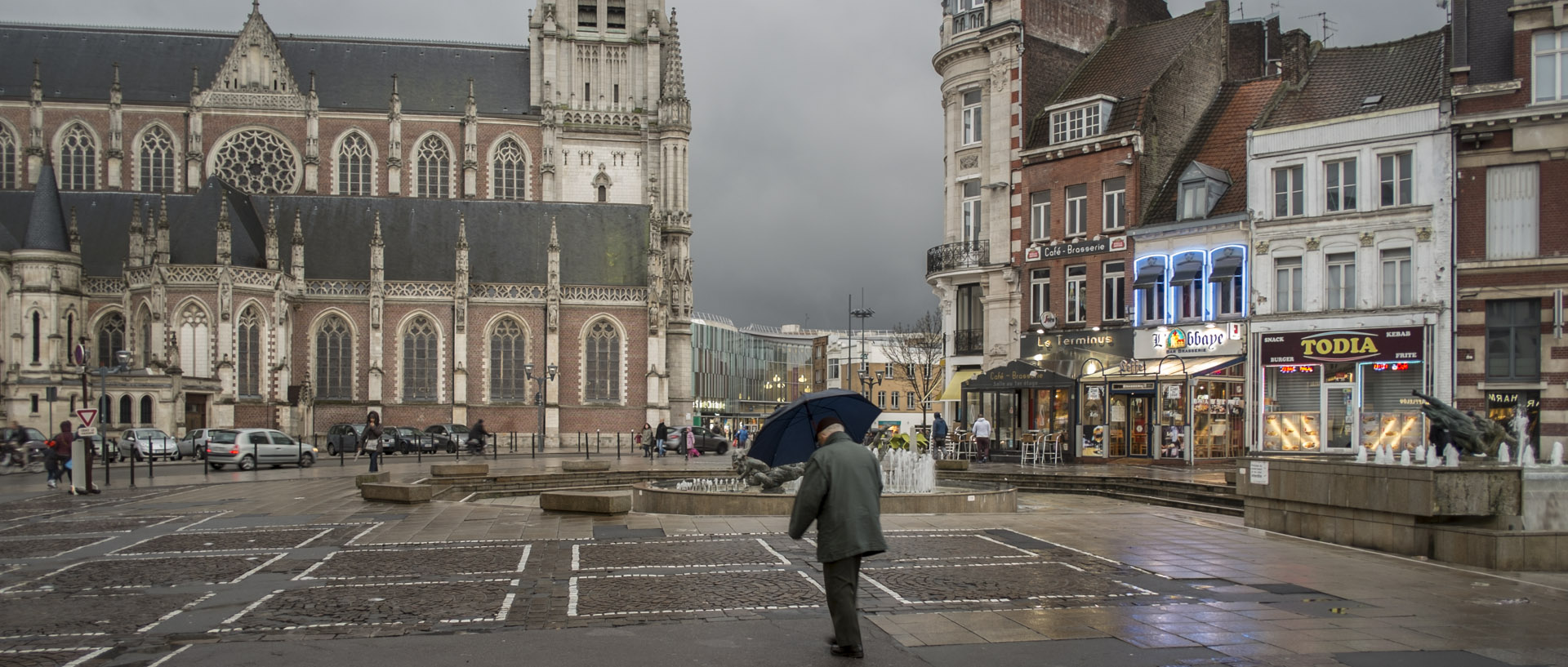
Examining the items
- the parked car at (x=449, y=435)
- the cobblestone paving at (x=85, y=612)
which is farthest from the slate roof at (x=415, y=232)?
the cobblestone paving at (x=85, y=612)

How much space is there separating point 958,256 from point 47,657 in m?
31.8

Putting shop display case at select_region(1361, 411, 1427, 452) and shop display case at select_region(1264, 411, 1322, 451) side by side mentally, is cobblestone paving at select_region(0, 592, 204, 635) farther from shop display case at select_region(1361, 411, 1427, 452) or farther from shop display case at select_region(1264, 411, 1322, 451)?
shop display case at select_region(1264, 411, 1322, 451)

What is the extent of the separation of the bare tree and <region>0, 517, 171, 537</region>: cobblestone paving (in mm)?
47611

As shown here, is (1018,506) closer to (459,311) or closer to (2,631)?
(2,631)

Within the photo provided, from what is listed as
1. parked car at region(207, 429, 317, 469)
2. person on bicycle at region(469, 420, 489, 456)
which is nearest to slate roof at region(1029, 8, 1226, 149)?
person on bicycle at region(469, 420, 489, 456)

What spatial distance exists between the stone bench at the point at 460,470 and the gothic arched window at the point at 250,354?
28.6 metres

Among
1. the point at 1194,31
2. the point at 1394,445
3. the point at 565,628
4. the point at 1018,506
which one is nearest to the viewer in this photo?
the point at 565,628

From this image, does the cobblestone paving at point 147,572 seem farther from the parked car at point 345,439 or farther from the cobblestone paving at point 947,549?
the parked car at point 345,439

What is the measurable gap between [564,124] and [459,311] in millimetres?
16592

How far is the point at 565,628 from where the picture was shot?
8.90m

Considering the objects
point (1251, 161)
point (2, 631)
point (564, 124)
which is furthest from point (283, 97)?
point (2, 631)

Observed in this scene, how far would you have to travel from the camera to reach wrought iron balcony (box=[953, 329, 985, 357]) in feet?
124

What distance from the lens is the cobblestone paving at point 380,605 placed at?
930 cm

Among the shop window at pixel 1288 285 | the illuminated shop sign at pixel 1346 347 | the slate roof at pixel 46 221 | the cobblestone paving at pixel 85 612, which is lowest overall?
the cobblestone paving at pixel 85 612
